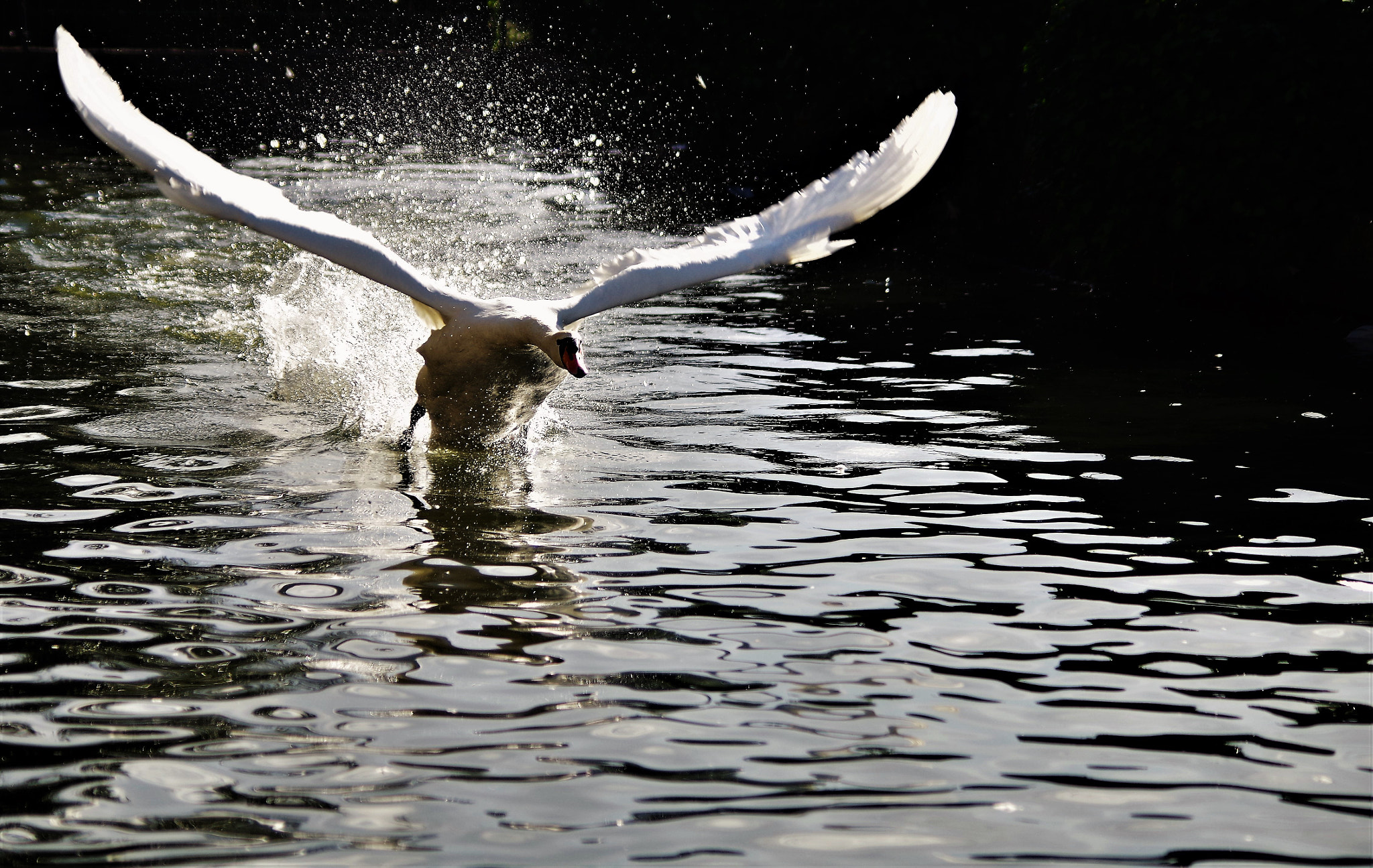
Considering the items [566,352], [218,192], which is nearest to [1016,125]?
[566,352]

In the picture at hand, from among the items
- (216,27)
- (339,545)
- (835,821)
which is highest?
(216,27)

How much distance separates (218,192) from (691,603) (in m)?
3.21

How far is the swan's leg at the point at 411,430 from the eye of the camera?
26.1 feet

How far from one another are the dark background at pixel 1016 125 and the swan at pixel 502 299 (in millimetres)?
4594

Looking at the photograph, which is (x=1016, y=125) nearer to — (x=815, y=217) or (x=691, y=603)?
(x=815, y=217)

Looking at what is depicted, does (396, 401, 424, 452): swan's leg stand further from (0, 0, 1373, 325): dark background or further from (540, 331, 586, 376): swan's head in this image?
(0, 0, 1373, 325): dark background

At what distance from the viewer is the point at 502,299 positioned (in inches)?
299

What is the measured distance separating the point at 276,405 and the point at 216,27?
26214mm

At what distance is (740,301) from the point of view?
481 inches

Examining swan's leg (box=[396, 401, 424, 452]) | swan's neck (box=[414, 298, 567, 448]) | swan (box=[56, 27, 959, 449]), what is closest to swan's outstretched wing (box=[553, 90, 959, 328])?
swan (box=[56, 27, 959, 449])

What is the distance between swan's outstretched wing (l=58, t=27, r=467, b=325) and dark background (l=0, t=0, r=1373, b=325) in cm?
649

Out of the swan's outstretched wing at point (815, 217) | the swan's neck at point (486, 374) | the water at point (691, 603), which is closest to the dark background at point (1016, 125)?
the water at point (691, 603)

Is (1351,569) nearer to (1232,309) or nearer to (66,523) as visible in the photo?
(66,523)

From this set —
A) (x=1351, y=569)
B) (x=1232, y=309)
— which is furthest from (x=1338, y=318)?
(x=1351, y=569)
